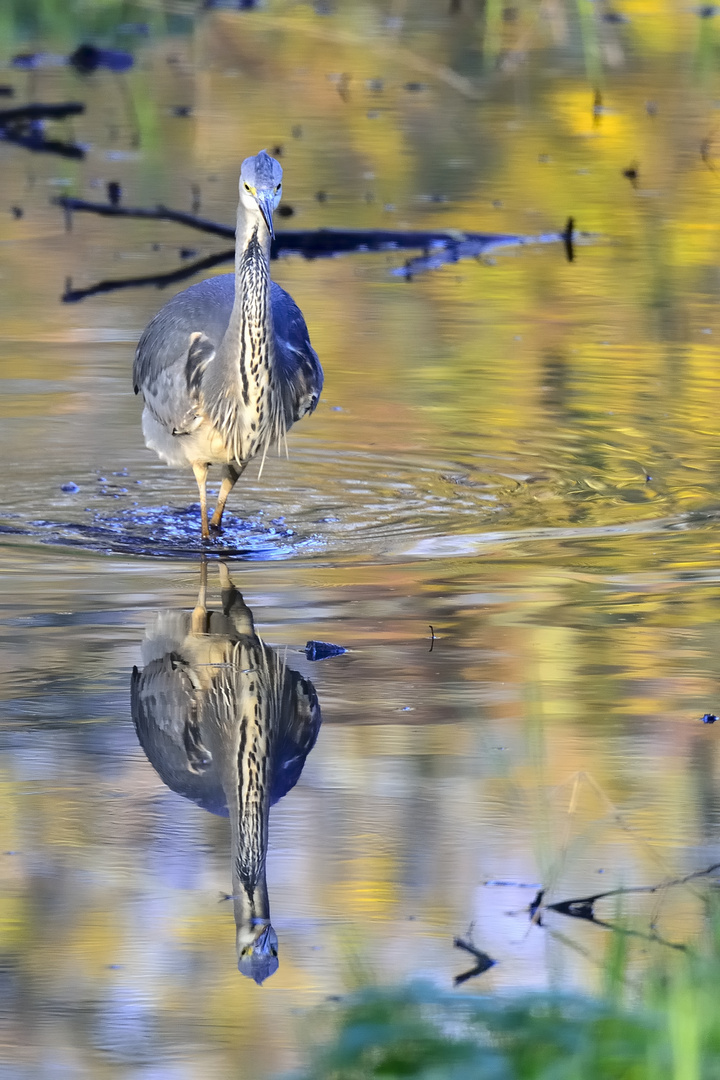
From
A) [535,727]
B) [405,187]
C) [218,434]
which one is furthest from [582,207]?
[535,727]

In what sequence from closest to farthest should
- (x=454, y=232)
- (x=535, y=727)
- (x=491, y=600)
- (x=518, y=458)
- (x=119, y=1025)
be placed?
(x=119, y=1025) → (x=535, y=727) → (x=491, y=600) → (x=518, y=458) → (x=454, y=232)

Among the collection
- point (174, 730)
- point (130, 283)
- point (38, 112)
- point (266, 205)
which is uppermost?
point (266, 205)

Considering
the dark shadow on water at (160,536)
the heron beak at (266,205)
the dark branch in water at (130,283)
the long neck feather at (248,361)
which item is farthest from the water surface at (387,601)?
the heron beak at (266,205)

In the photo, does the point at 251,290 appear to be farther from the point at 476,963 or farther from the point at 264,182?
the point at 476,963

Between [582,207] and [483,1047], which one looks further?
[582,207]

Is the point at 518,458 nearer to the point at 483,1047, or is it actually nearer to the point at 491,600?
the point at 491,600

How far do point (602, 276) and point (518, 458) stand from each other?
159 inches

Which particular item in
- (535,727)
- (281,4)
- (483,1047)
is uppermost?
(483,1047)

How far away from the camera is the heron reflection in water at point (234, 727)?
4.75m

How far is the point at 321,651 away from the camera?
638 centimetres

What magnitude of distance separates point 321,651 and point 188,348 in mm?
2023

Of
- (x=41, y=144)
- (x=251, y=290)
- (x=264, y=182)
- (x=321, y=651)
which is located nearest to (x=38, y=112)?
(x=41, y=144)

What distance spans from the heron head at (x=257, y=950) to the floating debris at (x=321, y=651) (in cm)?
178

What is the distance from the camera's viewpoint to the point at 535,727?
5723mm
